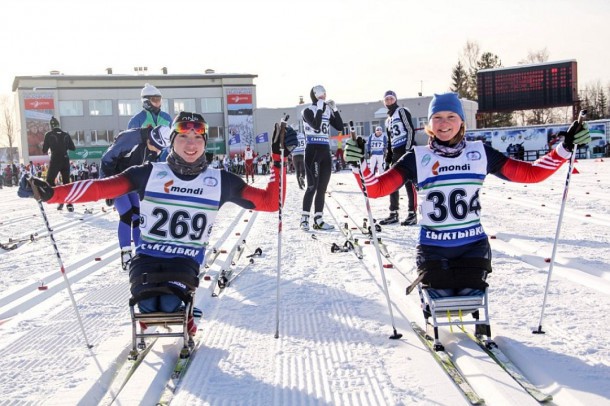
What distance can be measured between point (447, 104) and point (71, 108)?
5918 centimetres

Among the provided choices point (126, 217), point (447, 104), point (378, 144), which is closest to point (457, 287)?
point (447, 104)

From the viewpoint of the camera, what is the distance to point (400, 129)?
28.1 ft

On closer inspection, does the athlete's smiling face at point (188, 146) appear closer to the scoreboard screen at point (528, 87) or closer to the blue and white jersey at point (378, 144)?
the blue and white jersey at point (378, 144)

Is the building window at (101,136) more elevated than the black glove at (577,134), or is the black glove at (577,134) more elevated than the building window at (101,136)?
the building window at (101,136)

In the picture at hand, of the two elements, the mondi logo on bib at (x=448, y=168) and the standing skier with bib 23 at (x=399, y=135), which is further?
the standing skier with bib 23 at (x=399, y=135)

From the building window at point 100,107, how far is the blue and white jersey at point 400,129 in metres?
54.0

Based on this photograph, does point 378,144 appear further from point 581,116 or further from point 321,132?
point 581,116

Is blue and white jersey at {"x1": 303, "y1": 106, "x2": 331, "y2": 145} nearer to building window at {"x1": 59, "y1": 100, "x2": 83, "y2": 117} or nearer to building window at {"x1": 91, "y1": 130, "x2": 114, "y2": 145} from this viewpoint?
building window at {"x1": 91, "y1": 130, "x2": 114, "y2": 145}

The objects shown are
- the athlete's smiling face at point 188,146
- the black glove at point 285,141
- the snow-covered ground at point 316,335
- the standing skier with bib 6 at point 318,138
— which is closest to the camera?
the snow-covered ground at point 316,335

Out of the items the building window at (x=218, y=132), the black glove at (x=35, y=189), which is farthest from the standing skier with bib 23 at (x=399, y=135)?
the building window at (x=218, y=132)

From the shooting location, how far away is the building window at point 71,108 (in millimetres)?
56812

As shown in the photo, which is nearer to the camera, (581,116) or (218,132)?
(581,116)

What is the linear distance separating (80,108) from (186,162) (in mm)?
58441

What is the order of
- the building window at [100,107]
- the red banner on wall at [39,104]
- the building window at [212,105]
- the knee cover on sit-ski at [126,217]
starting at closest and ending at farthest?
the knee cover on sit-ski at [126,217] → the red banner on wall at [39,104] → the building window at [100,107] → the building window at [212,105]
